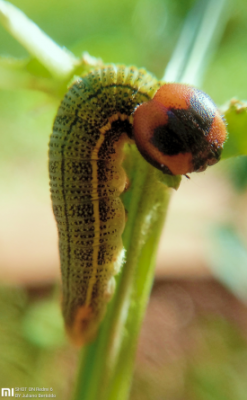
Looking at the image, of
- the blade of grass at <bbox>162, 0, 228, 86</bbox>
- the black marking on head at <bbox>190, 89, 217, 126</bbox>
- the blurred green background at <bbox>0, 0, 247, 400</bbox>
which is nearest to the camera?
the black marking on head at <bbox>190, 89, 217, 126</bbox>

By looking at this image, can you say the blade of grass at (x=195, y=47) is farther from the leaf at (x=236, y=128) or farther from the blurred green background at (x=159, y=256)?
the blurred green background at (x=159, y=256)

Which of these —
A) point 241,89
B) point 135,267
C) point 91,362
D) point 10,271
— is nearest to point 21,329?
point 10,271

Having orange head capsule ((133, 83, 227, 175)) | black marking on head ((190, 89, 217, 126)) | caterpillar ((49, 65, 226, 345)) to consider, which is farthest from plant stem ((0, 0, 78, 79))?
black marking on head ((190, 89, 217, 126))

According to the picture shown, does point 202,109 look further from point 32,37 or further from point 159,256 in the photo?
point 159,256

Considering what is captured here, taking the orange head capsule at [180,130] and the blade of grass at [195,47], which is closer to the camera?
the orange head capsule at [180,130]

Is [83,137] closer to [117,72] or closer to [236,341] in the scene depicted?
[117,72]

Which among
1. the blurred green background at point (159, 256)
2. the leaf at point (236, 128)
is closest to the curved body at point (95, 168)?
the leaf at point (236, 128)

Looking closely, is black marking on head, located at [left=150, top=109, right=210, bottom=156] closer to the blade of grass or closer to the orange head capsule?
the orange head capsule
